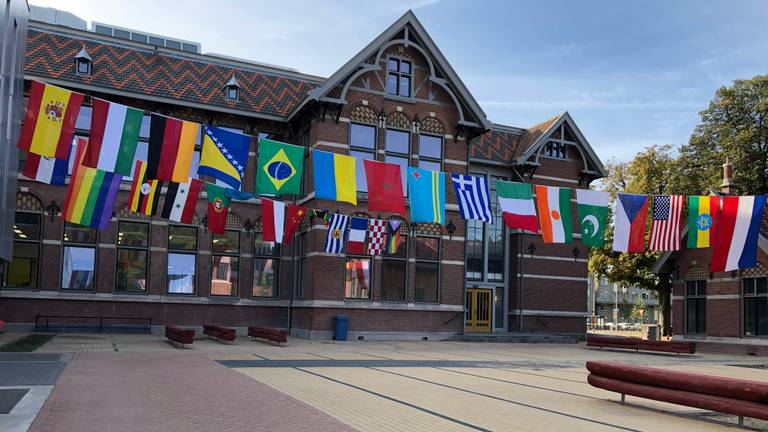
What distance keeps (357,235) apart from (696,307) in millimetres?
15763

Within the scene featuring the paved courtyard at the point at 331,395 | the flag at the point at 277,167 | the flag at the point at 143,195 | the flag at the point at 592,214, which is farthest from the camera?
the flag at the point at 592,214

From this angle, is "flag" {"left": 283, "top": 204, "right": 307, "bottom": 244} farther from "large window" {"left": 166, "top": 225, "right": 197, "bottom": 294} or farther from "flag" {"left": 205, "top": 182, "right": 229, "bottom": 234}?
"large window" {"left": 166, "top": 225, "right": 197, "bottom": 294}

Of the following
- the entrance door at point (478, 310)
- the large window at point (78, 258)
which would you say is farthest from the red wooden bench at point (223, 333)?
the entrance door at point (478, 310)

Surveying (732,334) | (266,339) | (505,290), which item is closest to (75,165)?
(266,339)

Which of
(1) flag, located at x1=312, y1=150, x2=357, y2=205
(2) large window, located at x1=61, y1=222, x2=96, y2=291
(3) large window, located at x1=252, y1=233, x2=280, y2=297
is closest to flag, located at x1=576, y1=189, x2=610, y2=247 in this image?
(1) flag, located at x1=312, y1=150, x2=357, y2=205

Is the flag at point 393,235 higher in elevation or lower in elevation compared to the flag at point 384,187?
lower

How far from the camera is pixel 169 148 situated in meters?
17.1

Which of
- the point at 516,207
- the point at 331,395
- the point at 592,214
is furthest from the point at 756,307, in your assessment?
the point at 331,395

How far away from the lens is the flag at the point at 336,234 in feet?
84.0

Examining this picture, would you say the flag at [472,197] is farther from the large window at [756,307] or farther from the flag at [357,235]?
the large window at [756,307]

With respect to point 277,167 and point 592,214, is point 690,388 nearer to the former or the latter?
point 277,167

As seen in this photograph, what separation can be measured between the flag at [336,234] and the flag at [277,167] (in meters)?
6.20

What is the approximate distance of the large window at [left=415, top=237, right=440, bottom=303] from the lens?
30.0 metres

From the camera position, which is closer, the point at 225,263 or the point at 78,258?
the point at 78,258
